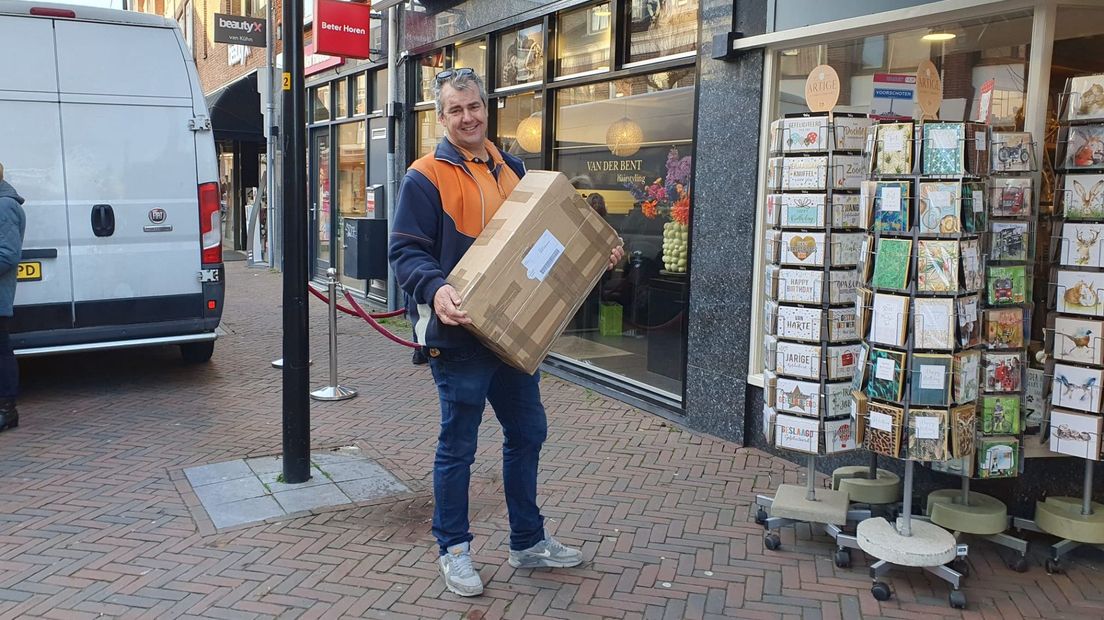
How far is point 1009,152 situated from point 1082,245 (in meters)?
0.49

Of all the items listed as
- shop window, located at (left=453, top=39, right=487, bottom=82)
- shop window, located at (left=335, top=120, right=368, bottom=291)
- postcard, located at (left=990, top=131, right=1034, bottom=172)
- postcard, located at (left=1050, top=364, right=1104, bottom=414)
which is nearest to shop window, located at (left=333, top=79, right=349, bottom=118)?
shop window, located at (left=335, top=120, right=368, bottom=291)

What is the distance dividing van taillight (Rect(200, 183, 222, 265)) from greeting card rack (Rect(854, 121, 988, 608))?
511cm

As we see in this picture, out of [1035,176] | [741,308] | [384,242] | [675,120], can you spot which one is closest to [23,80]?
[384,242]

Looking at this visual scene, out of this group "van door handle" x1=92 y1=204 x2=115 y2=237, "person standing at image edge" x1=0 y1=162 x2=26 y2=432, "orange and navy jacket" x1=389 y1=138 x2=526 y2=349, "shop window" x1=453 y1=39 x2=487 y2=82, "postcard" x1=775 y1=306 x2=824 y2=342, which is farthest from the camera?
"shop window" x1=453 y1=39 x2=487 y2=82

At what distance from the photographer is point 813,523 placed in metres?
4.25

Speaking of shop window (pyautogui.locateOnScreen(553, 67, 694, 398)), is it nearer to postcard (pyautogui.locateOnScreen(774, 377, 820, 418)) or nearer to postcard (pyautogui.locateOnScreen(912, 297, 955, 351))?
postcard (pyautogui.locateOnScreen(774, 377, 820, 418))

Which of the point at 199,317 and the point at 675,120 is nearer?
the point at 675,120

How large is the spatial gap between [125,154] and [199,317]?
1339 mm

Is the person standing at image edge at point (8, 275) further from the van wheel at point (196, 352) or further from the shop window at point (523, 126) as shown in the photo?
the shop window at point (523, 126)

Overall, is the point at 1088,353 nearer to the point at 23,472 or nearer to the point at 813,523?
the point at 813,523

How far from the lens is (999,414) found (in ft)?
12.7

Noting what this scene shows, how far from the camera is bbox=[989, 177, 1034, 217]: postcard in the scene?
384 cm

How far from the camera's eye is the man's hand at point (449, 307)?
3.19 meters

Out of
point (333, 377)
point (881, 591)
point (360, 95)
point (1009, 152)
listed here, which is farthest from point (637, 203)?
point (360, 95)
